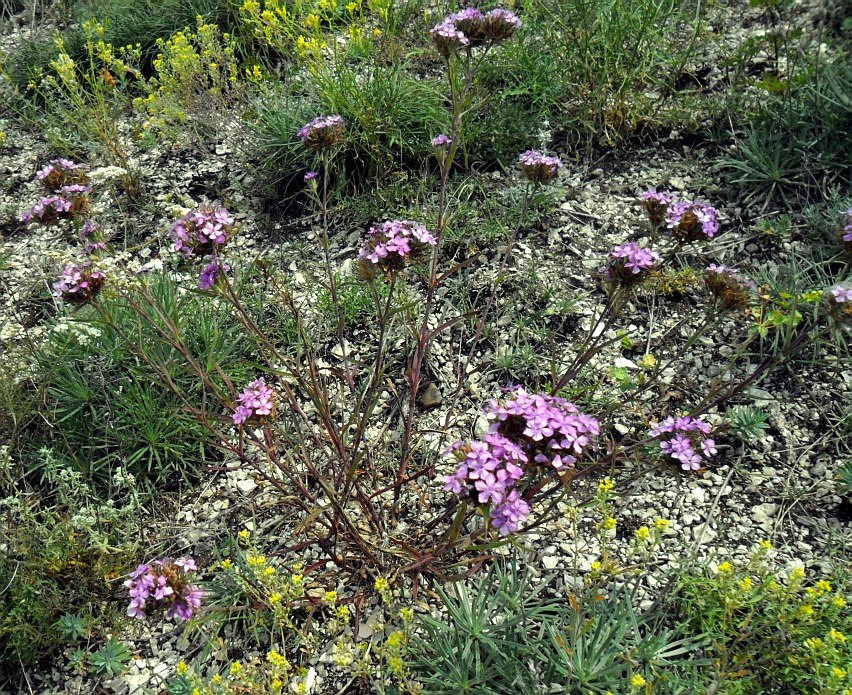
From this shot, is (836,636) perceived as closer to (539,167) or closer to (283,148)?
(539,167)

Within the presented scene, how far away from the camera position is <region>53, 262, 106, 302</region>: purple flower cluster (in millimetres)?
2105

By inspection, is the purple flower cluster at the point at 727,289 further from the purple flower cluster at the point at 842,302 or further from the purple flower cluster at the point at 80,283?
the purple flower cluster at the point at 80,283

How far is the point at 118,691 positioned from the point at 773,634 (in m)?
2.26

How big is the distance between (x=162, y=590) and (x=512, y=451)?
109 centimetres

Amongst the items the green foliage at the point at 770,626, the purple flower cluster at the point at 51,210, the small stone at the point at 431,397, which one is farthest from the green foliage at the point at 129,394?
the green foliage at the point at 770,626

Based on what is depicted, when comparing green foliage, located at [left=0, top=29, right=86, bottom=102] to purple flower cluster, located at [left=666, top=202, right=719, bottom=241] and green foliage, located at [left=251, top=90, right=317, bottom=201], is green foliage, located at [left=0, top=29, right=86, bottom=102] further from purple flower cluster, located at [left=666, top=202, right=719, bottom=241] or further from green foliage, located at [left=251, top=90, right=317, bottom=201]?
purple flower cluster, located at [left=666, top=202, right=719, bottom=241]

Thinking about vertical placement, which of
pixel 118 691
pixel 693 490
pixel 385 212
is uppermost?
pixel 385 212

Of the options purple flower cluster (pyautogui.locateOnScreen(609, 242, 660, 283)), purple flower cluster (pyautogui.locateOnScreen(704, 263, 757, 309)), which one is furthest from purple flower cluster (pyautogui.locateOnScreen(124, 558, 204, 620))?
purple flower cluster (pyautogui.locateOnScreen(704, 263, 757, 309))

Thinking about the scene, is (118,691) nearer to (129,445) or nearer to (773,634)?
(129,445)

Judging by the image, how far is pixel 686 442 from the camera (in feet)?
6.49

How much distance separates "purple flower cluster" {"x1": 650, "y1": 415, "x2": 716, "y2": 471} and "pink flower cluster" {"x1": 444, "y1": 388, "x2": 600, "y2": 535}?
357mm

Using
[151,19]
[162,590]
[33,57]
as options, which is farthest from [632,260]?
[33,57]

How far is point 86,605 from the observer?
98.0 inches

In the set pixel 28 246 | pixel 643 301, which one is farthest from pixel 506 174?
pixel 28 246
